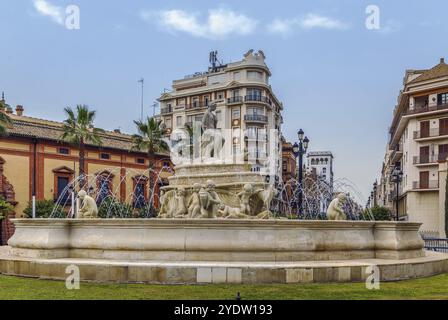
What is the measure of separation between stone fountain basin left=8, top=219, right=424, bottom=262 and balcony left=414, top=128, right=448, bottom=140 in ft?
122

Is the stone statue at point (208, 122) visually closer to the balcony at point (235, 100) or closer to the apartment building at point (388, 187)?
the apartment building at point (388, 187)

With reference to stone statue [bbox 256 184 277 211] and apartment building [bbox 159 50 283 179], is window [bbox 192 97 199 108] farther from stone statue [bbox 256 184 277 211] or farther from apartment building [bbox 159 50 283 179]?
stone statue [bbox 256 184 277 211]

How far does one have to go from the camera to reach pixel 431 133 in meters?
47.6

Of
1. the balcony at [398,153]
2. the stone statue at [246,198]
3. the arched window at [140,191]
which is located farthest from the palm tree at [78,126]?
the balcony at [398,153]

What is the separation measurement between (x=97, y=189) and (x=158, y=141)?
9414mm

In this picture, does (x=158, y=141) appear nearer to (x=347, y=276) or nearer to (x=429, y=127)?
(x=429, y=127)

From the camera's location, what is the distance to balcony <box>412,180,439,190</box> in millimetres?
46906

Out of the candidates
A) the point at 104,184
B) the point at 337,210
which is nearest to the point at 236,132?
the point at 104,184

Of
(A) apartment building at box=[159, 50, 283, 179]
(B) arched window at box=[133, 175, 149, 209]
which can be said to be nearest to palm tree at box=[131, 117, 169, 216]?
(B) arched window at box=[133, 175, 149, 209]

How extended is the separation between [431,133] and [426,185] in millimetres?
4818

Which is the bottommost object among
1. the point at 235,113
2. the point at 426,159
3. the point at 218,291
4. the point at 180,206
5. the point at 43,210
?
the point at 43,210

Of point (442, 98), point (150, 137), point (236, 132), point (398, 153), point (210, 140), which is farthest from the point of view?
point (236, 132)

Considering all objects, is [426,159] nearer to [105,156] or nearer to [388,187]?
[105,156]

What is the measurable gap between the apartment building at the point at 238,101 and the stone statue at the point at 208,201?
174 feet
